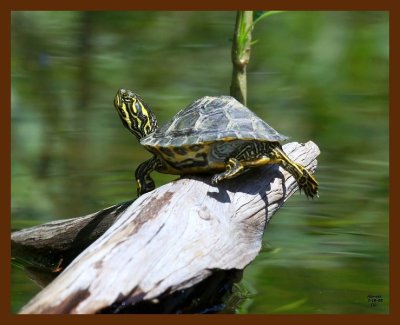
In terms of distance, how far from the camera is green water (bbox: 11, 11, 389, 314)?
14.5 ft

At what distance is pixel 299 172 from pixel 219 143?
1.26ft

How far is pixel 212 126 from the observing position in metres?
3.30

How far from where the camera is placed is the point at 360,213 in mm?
4457

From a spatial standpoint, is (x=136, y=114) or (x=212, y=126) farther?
(x=136, y=114)

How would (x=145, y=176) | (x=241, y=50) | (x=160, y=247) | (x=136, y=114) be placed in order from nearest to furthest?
(x=160, y=247) < (x=145, y=176) < (x=136, y=114) < (x=241, y=50)

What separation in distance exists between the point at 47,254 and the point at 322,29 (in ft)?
12.0

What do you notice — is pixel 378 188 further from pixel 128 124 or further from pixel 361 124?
pixel 128 124

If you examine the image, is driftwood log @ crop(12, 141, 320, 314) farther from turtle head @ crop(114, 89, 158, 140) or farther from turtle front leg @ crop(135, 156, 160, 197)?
turtle head @ crop(114, 89, 158, 140)

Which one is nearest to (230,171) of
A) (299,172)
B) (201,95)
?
(299,172)

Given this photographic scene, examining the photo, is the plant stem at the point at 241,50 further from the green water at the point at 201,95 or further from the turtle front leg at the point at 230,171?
the turtle front leg at the point at 230,171

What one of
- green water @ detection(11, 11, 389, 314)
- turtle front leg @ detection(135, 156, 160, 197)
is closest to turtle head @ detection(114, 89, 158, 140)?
turtle front leg @ detection(135, 156, 160, 197)

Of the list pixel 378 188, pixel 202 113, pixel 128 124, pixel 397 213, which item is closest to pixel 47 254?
pixel 128 124

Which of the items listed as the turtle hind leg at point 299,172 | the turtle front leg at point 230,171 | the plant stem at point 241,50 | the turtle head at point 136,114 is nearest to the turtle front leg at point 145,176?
the turtle head at point 136,114

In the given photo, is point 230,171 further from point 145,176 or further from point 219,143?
A: point 145,176
